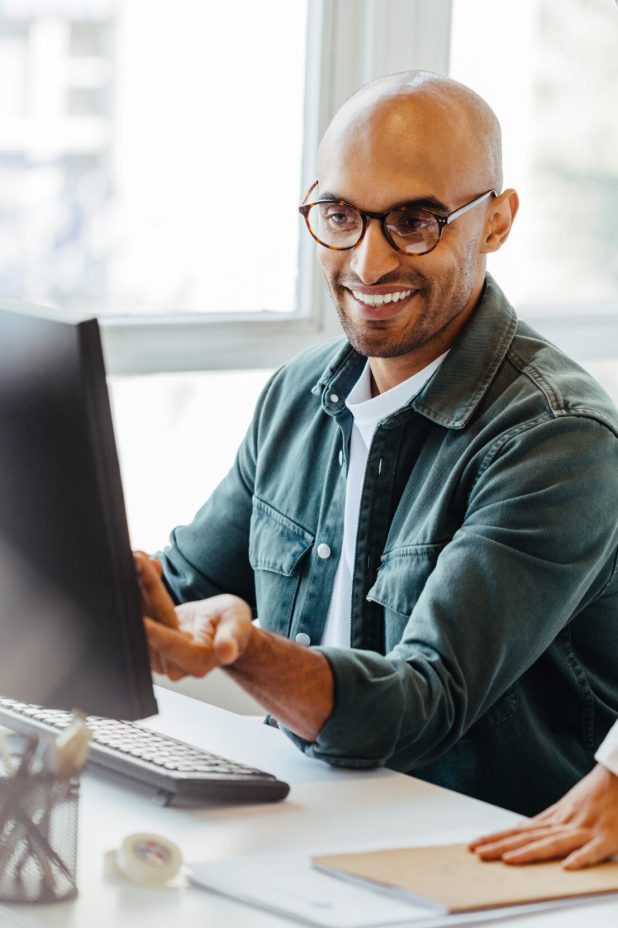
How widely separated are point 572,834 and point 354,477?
0.74m

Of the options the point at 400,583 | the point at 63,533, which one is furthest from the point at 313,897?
the point at 400,583

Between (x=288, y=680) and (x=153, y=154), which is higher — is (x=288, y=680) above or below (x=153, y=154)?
below

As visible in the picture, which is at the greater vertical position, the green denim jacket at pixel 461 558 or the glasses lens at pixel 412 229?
the glasses lens at pixel 412 229

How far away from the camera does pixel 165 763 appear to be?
1.42 metres

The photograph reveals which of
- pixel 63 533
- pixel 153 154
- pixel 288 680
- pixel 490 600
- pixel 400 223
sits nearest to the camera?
pixel 63 533

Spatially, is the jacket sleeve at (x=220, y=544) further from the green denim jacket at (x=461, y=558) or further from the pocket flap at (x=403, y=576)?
the pocket flap at (x=403, y=576)

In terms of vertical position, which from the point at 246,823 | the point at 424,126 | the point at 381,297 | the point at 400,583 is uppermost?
the point at 424,126

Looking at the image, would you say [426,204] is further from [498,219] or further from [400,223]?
[498,219]

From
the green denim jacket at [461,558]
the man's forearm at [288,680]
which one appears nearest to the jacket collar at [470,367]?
the green denim jacket at [461,558]

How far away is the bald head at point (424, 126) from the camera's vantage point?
190cm

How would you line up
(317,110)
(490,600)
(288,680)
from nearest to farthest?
(288,680)
(490,600)
(317,110)

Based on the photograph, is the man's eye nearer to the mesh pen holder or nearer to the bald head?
the bald head

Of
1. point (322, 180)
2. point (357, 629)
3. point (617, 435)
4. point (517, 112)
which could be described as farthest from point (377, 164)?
point (517, 112)

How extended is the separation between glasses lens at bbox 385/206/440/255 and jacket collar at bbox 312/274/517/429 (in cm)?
12
